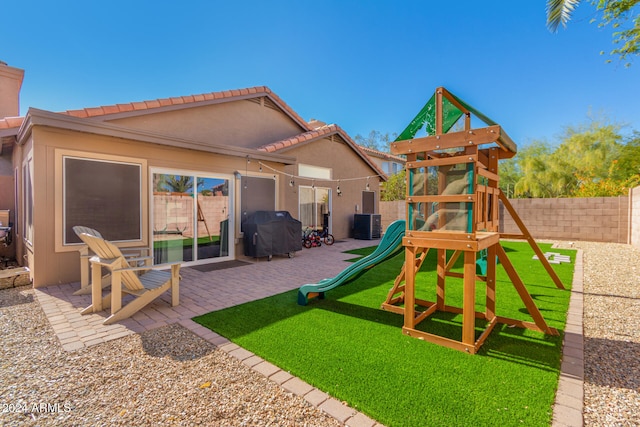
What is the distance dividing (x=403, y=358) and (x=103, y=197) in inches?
244

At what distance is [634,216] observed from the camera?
1089 cm

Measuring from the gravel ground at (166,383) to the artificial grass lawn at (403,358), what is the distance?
0.31 metres

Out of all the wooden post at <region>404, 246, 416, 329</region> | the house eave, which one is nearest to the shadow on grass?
the wooden post at <region>404, 246, 416, 329</region>

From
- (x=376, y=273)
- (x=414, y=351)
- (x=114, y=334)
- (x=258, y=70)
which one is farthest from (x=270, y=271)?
(x=258, y=70)

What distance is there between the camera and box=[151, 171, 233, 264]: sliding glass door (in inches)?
269

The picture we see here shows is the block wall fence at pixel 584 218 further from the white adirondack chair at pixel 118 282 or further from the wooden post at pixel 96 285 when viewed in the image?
the wooden post at pixel 96 285

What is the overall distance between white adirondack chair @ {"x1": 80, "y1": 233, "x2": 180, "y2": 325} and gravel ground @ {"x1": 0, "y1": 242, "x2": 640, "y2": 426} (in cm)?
62

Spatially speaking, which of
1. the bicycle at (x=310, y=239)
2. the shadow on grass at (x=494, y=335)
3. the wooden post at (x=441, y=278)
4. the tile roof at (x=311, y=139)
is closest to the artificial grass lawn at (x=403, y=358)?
the shadow on grass at (x=494, y=335)

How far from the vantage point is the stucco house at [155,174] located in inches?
214

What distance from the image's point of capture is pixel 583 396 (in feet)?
7.73

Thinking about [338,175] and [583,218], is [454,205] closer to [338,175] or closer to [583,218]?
[338,175]

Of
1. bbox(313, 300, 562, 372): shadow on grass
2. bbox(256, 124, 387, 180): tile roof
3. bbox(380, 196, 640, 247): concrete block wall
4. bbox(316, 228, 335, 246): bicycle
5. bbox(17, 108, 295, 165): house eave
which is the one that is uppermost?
bbox(256, 124, 387, 180): tile roof

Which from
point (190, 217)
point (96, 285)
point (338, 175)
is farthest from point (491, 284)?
point (338, 175)

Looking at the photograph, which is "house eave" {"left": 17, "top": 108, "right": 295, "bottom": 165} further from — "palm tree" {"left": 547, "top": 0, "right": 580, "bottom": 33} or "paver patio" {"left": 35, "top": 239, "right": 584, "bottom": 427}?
"palm tree" {"left": 547, "top": 0, "right": 580, "bottom": 33}
